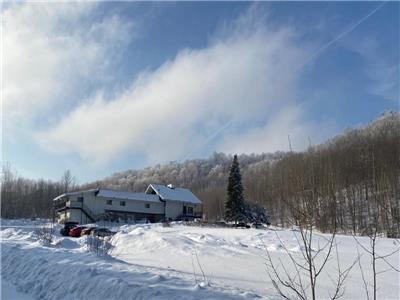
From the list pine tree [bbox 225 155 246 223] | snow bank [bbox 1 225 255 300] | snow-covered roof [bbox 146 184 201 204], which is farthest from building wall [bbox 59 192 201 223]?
snow bank [bbox 1 225 255 300]

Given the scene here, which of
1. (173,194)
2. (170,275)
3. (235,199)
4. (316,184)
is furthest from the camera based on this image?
(173,194)

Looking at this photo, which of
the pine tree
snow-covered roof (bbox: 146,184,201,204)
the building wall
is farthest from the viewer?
snow-covered roof (bbox: 146,184,201,204)

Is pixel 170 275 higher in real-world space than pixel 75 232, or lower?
higher

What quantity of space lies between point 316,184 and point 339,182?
57.6m

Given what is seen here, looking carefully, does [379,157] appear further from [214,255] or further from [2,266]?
[2,266]

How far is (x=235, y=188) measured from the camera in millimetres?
59844

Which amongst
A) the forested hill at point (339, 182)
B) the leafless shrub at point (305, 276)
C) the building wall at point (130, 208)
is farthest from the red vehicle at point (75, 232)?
the leafless shrub at point (305, 276)

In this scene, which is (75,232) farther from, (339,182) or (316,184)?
(316,184)

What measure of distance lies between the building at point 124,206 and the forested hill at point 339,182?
50.7 feet

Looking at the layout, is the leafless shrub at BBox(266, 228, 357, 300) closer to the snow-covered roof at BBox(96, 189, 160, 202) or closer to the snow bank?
the snow bank

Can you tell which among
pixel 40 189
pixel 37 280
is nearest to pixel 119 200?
pixel 40 189

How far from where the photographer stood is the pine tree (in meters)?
58.4

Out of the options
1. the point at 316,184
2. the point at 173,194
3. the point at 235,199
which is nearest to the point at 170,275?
the point at 316,184

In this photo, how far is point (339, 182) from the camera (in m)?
58.9
